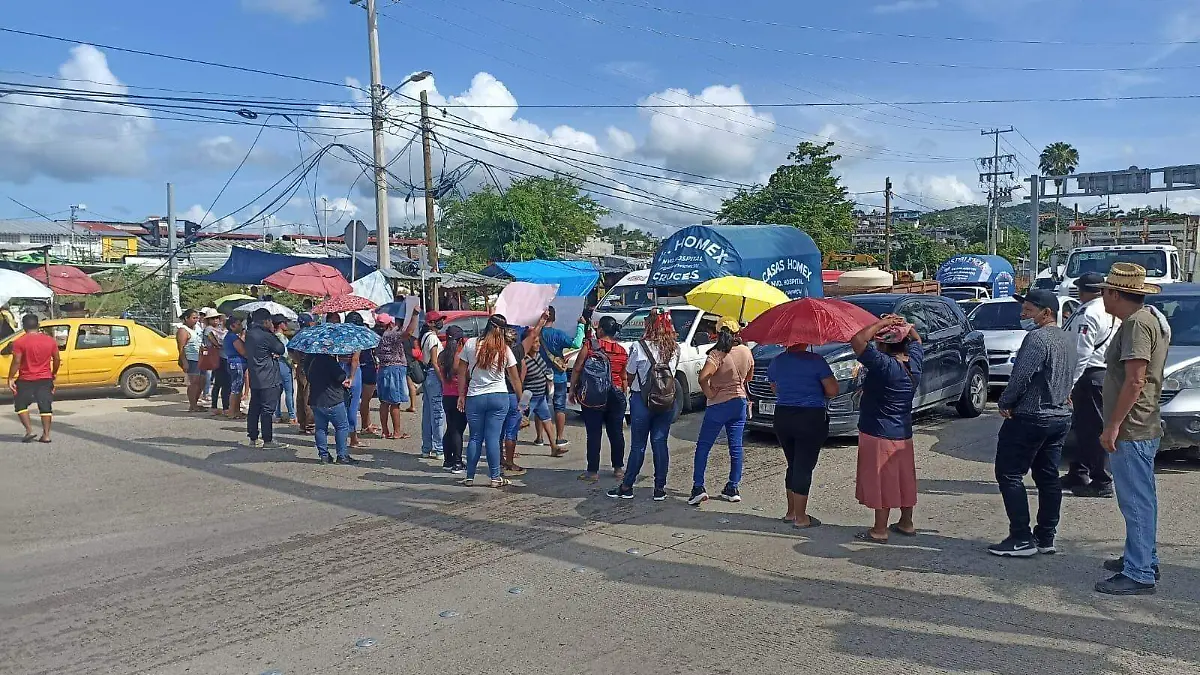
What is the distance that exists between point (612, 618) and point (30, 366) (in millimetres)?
9824

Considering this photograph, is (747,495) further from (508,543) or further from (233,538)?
(233,538)

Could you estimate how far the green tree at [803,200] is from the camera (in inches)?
1665

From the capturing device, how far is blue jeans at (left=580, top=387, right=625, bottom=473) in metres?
8.91

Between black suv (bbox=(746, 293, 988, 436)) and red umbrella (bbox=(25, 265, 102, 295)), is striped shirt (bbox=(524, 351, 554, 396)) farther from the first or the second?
red umbrella (bbox=(25, 265, 102, 295))

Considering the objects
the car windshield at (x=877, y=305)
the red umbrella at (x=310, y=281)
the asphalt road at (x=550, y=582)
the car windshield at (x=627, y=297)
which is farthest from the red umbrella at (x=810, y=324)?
the car windshield at (x=627, y=297)

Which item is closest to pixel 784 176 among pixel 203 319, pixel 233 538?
pixel 203 319

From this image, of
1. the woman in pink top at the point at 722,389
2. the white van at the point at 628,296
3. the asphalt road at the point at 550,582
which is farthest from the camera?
the white van at the point at 628,296

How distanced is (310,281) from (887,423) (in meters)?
13.8

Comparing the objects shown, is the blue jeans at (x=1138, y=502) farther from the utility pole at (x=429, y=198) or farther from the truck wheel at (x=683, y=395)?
the utility pole at (x=429, y=198)

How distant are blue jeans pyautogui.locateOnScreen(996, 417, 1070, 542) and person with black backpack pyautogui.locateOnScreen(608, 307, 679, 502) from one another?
285 centimetres

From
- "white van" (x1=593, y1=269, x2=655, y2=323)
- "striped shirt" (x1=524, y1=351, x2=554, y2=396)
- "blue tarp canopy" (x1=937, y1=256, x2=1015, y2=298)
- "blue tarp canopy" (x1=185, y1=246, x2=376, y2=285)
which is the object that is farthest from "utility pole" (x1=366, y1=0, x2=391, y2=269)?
"blue tarp canopy" (x1=937, y1=256, x2=1015, y2=298)

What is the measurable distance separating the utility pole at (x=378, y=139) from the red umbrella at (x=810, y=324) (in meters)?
15.0

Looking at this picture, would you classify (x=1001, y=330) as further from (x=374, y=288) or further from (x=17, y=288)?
(x=17, y=288)

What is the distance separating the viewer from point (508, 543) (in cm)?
680
